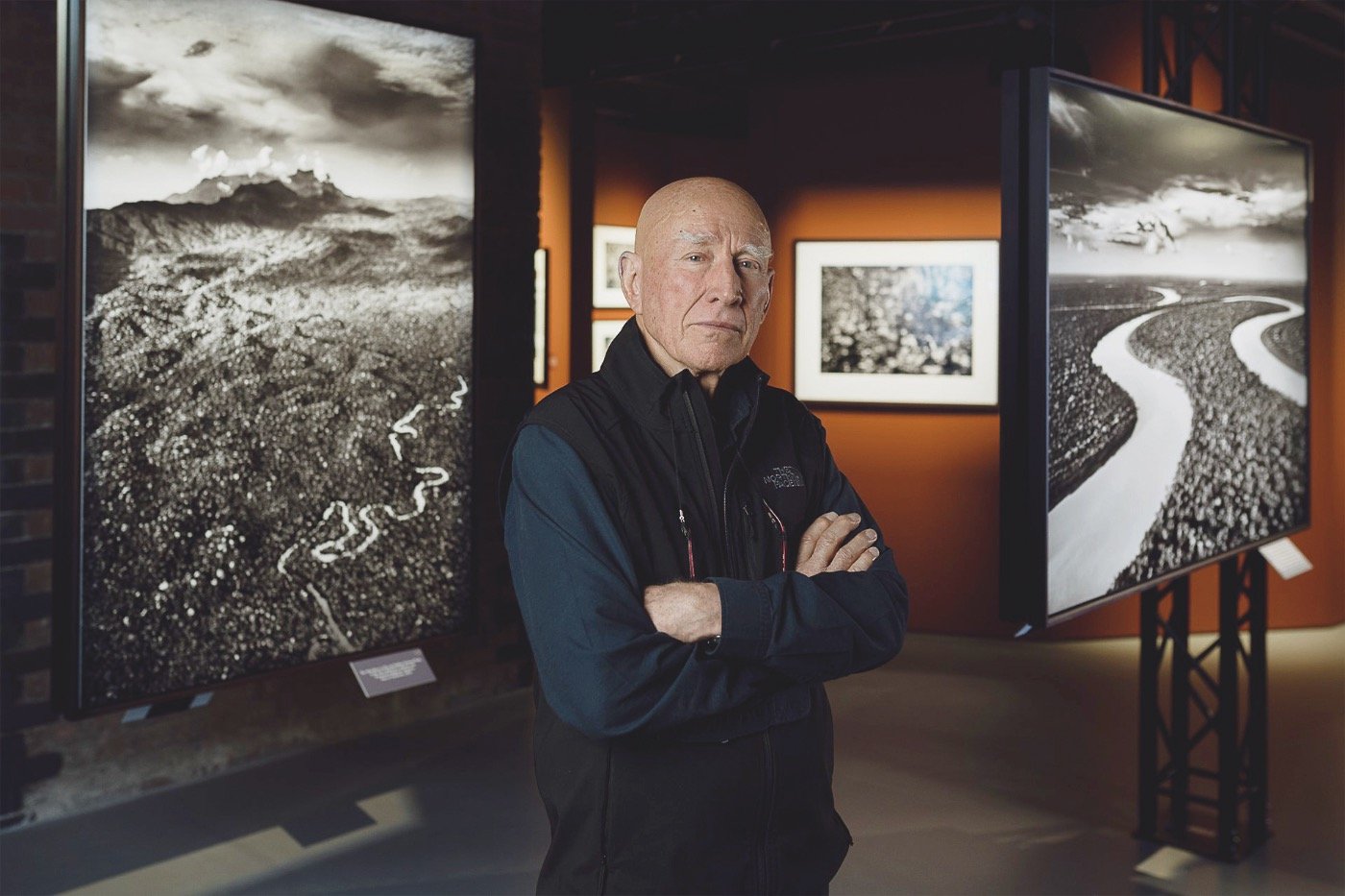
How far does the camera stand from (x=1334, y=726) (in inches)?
213

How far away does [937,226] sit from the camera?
22.8ft

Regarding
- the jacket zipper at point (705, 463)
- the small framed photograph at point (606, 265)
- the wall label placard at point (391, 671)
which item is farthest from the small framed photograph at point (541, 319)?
the jacket zipper at point (705, 463)

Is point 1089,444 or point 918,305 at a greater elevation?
point 918,305

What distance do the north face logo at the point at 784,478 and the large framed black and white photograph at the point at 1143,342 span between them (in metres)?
1.04

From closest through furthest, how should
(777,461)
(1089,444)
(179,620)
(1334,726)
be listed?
(777,461) → (1089,444) → (179,620) → (1334,726)

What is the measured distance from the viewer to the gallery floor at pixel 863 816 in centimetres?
369

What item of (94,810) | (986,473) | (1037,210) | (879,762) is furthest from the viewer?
(986,473)

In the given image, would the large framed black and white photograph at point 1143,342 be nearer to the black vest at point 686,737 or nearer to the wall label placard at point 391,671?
the black vest at point 686,737

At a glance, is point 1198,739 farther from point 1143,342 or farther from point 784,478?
point 784,478

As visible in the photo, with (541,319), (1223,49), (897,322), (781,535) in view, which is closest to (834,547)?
(781,535)

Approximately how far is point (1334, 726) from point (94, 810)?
5.03m

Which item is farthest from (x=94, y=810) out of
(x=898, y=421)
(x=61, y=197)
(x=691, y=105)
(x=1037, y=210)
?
(x=691, y=105)

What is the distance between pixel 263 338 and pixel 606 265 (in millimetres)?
5452

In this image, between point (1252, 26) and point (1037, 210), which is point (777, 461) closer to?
point (1037, 210)
